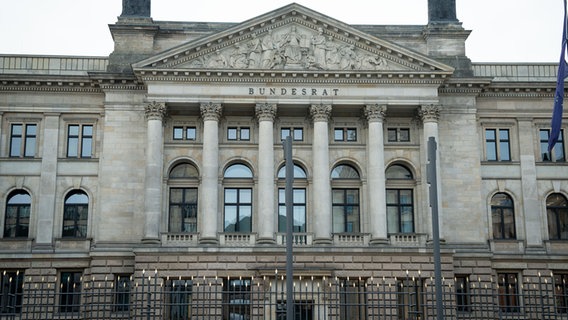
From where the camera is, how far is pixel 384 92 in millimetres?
48594

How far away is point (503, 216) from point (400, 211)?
6.99m

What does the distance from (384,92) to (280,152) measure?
24.7 ft

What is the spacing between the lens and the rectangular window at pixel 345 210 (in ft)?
161

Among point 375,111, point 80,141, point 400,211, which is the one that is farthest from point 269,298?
point 80,141

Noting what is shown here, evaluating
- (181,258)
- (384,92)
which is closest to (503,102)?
(384,92)

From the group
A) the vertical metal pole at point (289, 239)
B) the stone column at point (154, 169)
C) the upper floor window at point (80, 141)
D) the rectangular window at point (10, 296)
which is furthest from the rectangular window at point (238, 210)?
the vertical metal pole at point (289, 239)

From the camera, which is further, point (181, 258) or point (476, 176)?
point (476, 176)

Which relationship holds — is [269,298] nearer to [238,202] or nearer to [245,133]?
[238,202]

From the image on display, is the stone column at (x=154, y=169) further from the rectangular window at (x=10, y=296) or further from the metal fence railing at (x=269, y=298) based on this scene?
the rectangular window at (x=10, y=296)

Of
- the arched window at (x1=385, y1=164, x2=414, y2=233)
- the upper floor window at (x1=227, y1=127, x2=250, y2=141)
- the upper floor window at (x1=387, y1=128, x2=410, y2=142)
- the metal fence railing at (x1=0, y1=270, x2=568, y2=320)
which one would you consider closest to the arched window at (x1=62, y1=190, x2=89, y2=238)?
the metal fence railing at (x1=0, y1=270, x2=568, y2=320)

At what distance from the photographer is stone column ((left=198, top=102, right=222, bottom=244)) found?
46.0 m

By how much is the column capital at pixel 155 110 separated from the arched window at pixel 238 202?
5.53 metres

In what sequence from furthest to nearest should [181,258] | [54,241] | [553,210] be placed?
[553,210]
[54,241]
[181,258]

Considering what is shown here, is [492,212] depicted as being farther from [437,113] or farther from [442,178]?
[437,113]
